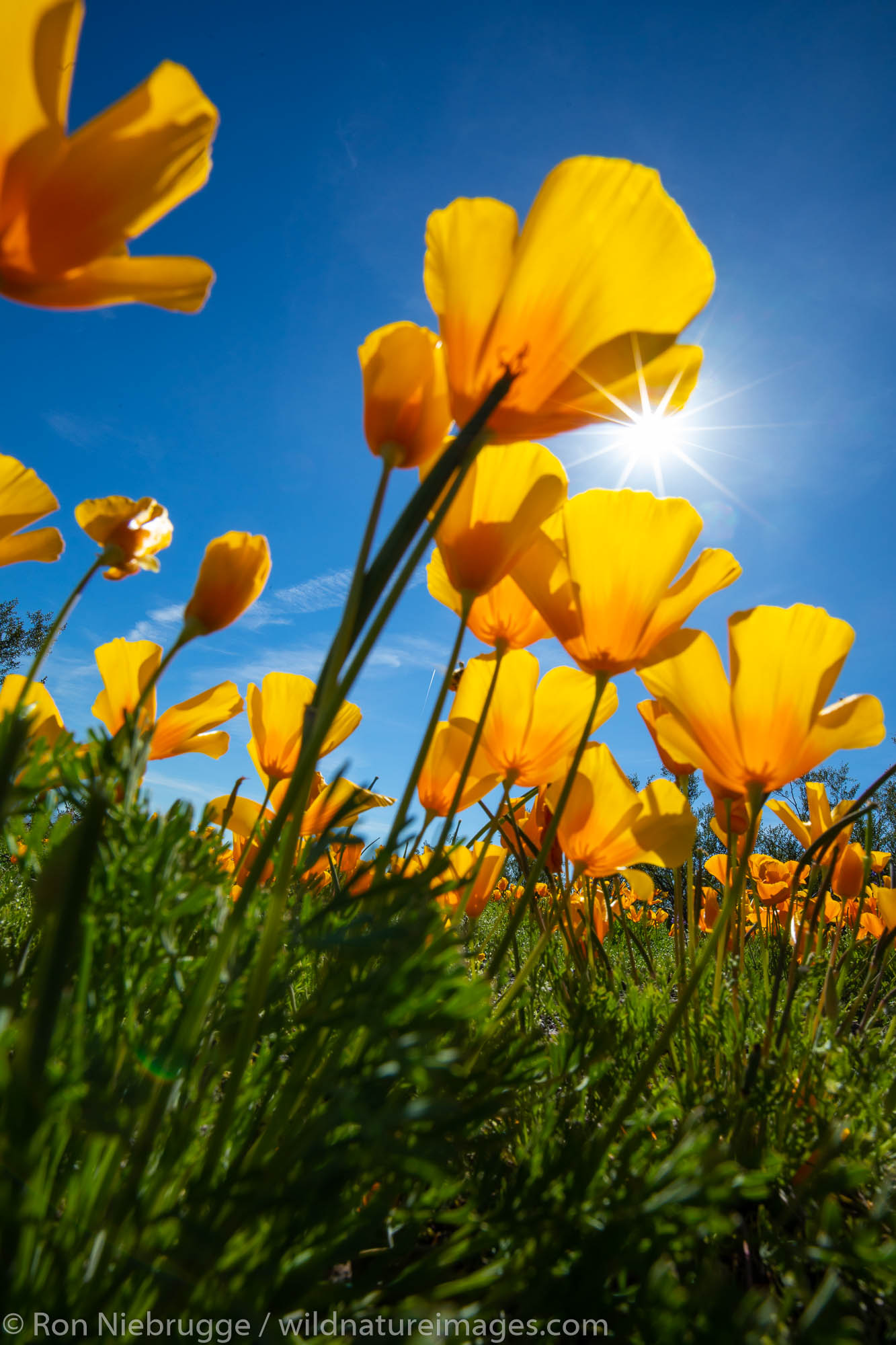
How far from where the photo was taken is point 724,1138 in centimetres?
82

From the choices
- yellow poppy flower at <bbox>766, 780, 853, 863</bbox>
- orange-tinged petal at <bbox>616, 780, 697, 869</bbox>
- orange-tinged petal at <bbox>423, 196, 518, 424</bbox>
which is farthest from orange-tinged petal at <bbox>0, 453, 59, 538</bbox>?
yellow poppy flower at <bbox>766, 780, 853, 863</bbox>

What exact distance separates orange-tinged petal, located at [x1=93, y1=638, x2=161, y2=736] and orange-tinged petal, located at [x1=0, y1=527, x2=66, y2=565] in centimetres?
21

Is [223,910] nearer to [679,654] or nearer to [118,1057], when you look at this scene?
[118,1057]

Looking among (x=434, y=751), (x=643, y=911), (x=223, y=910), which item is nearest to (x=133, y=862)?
(x=223, y=910)

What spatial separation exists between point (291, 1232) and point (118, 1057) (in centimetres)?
19

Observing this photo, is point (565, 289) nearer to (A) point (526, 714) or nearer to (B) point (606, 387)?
(B) point (606, 387)

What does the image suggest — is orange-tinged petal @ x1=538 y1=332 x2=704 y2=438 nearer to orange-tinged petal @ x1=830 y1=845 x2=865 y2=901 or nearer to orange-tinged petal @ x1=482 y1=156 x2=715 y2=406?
orange-tinged petal @ x1=482 y1=156 x2=715 y2=406

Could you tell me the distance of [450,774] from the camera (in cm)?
120

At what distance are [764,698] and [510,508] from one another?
0.42m

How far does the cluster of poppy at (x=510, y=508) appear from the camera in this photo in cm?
51

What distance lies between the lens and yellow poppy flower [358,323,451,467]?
0.66 metres

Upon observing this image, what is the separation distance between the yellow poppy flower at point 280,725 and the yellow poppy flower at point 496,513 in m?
0.42

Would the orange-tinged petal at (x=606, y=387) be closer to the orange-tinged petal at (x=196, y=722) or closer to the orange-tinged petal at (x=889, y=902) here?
the orange-tinged petal at (x=196, y=722)

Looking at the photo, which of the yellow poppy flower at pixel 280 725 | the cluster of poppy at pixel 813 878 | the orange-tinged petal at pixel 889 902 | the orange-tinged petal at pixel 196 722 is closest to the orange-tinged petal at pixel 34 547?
the orange-tinged petal at pixel 196 722
